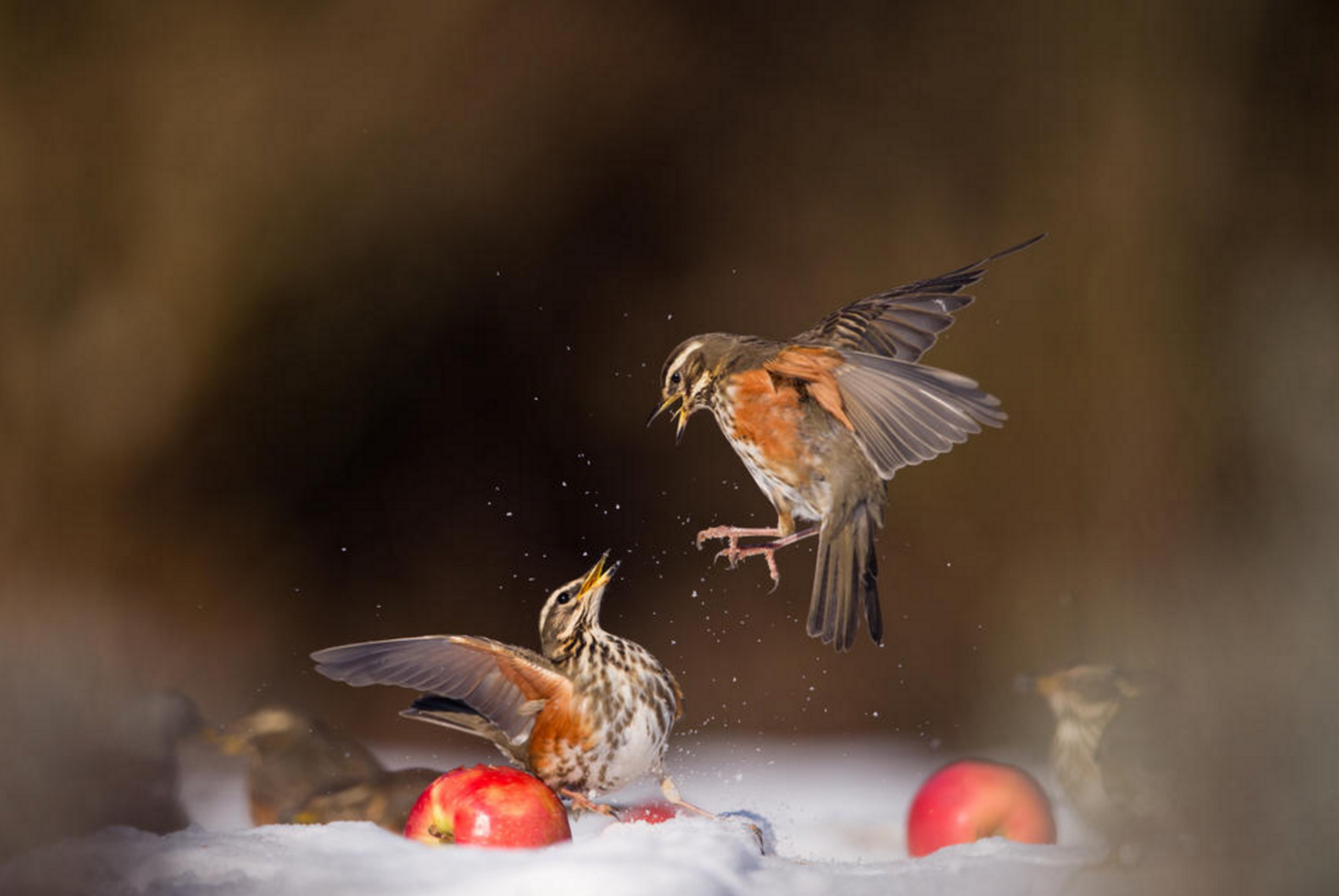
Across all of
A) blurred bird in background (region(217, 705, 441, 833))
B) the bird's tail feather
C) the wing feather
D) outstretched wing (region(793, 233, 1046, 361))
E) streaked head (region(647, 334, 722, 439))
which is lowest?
blurred bird in background (region(217, 705, 441, 833))

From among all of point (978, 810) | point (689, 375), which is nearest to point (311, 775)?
point (689, 375)

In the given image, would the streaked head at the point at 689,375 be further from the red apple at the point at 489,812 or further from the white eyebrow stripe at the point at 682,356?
the red apple at the point at 489,812

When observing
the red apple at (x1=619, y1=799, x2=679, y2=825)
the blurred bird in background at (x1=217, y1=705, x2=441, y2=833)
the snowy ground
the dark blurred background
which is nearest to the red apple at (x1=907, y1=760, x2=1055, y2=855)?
the snowy ground

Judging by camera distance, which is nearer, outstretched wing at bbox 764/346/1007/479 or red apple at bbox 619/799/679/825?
outstretched wing at bbox 764/346/1007/479

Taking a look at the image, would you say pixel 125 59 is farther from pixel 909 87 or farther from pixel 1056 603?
pixel 1056 603

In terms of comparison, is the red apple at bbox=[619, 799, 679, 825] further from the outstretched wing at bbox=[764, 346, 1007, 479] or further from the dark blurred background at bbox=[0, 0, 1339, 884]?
Answer: the outstretched wing at bbox=[764, 346, 1007, 479]

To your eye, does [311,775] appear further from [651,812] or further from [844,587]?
[844,587]

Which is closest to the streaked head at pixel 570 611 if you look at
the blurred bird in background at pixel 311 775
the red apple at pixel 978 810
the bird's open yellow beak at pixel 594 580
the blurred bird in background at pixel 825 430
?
the bird's open yellow beak at pixel 594 580
